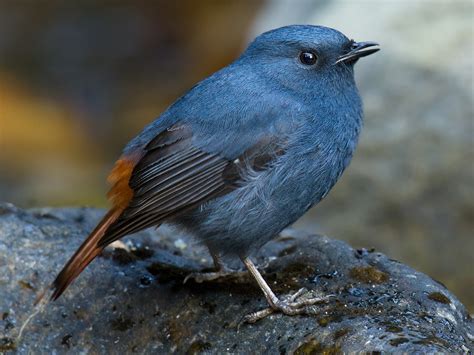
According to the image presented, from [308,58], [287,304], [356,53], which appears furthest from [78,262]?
[356,53]

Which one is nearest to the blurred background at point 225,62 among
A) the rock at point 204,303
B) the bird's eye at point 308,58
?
the rock at point 204,303

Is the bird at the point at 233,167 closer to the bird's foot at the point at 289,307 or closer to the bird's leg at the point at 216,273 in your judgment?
Result: the bird's foot at the point at 289,307

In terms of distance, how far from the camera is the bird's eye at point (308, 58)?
18.0 feet

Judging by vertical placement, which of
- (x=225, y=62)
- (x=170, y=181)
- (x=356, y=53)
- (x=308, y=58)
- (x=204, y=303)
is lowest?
(x=204, y=303)

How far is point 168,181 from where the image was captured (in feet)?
16.6

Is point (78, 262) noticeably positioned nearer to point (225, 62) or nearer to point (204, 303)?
point (204, 303)

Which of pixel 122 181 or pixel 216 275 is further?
pixel 216 275

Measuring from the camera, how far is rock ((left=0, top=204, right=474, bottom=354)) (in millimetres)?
4363

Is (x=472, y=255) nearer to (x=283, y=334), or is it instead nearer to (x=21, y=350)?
(x=283, y=334)

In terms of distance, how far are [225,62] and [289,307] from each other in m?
9.13

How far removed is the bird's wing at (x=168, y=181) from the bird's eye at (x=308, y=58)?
0.66 m

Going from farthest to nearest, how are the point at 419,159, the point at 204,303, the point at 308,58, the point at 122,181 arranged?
the point at 419,159, the point at 308,58, the point at 122,181, the point at 204,303

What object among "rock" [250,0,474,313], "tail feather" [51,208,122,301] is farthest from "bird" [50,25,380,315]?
"rock" [250,0,474,313]

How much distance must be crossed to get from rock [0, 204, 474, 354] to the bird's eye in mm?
1097
